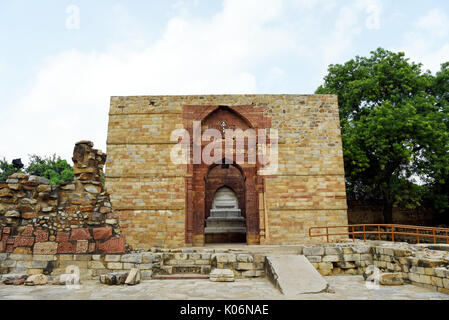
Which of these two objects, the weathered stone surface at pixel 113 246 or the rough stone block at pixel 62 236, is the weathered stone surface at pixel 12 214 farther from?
the weathered stone surface at pixel 113 246

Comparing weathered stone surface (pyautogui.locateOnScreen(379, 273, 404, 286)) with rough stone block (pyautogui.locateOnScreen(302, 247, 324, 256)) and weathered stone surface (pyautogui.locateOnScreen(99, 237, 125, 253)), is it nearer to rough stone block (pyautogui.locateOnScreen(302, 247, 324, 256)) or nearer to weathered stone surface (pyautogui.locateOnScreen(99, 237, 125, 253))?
rough stone block (pyautogui.locateOnScreen(302, 247, 324, 256))

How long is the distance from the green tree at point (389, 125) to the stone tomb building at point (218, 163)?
2906mm

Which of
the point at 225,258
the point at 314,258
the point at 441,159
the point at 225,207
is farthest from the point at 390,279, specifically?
the point at 225,207

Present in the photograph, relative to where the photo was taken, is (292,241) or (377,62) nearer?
(292,241)

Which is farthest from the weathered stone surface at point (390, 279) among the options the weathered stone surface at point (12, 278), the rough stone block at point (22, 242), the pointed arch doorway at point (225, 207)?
the pointed arch doorway at point (225, 207)

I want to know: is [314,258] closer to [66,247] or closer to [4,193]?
[66,247]

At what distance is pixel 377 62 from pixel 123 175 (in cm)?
1339

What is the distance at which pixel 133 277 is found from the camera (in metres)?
6.08

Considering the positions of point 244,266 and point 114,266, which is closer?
point 114,266

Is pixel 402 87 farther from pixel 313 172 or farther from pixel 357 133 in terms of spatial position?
pixel 313 172

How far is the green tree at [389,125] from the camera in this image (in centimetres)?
1257

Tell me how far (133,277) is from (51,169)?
23.0m

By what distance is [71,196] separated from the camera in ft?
21.7

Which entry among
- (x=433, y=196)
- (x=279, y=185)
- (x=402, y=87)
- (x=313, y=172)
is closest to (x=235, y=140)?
(x=279, y=185)
